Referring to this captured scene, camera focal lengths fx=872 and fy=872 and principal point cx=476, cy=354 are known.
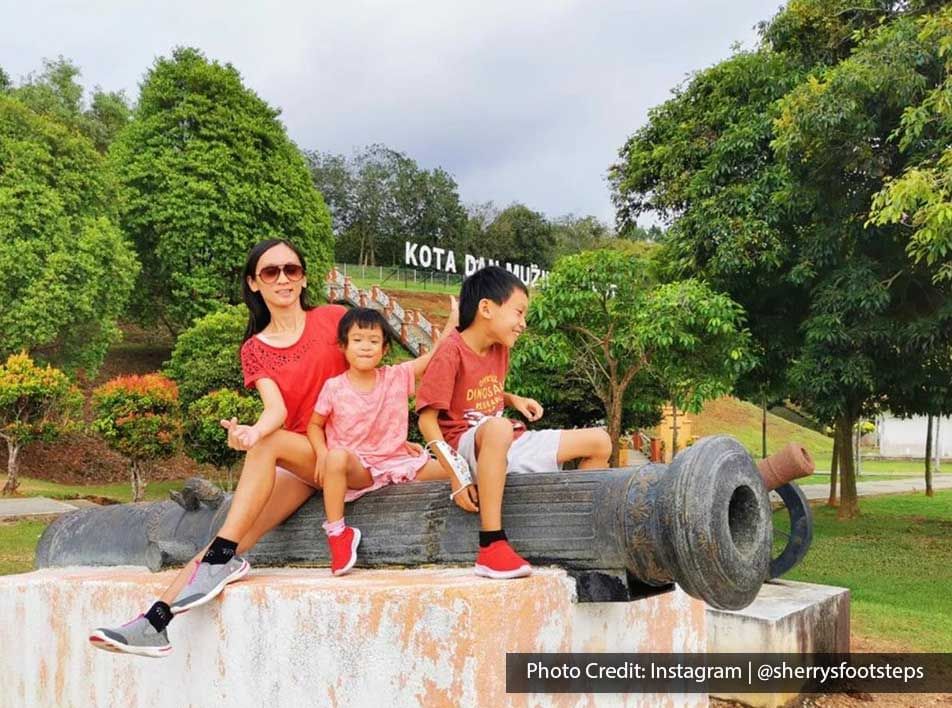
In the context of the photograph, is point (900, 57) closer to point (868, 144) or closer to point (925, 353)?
point (868, 144)

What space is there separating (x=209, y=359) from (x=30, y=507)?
3425 millimetres

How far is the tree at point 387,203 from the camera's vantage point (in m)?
49.8

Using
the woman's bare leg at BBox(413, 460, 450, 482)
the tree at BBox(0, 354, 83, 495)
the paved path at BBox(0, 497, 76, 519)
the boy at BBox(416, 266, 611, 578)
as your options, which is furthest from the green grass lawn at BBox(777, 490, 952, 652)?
the tree at BBox(0, 354, 83, 495)

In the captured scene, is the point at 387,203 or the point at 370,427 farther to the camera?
the point at 387,203

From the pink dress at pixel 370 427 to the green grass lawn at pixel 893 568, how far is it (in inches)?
188

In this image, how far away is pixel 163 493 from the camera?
16562 mm

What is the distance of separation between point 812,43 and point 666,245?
352 centimetres

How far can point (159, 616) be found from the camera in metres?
2.44

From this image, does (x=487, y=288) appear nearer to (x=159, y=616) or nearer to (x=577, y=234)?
(x=159, y=616)

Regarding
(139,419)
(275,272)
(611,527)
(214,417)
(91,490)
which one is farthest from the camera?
(91,490)

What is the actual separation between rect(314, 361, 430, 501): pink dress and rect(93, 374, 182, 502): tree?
427 inches

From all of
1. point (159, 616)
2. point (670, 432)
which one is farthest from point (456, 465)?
point (670, 432)

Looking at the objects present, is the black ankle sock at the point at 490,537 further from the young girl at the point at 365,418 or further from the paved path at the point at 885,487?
the paved path at the point at 885,487

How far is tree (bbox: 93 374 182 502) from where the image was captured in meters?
12.7
